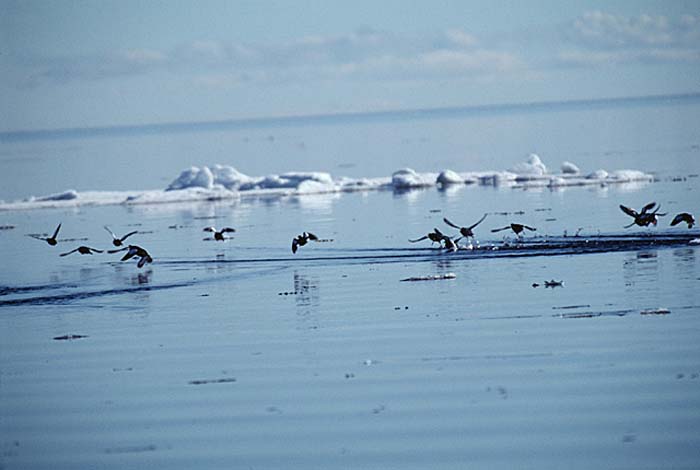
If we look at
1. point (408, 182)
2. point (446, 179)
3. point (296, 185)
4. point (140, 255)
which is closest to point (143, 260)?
point (140, 255)

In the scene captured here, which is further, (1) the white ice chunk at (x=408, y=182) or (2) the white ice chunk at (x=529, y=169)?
(2) the white ice chunk at (x=529, y=169)

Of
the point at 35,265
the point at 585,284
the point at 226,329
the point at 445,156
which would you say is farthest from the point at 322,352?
the point at 445,156

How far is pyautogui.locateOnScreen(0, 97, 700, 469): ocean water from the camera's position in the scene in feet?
26.1

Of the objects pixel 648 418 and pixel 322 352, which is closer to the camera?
pixel 648 418

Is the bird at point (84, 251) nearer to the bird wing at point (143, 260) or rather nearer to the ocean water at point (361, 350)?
the ocean water at point (361, 350)

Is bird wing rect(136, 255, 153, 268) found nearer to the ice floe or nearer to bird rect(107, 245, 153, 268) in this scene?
bird rect(107, 245, 153, 268)

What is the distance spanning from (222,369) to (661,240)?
340 inches

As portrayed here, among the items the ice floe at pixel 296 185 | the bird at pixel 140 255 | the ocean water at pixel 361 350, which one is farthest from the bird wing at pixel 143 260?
the ice floe at pixel 296 185

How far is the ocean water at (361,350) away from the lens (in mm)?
7941

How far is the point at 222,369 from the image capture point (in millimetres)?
10219

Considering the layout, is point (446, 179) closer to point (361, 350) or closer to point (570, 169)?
point (570, 169)

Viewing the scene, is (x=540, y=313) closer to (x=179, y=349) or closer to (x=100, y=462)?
(x=179, y=349)

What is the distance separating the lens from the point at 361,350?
418 inches

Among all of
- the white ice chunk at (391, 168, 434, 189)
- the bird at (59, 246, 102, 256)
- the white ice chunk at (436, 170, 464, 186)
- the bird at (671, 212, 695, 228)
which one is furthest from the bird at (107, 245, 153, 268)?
the white ice chunk at (436, 170, 464, 186)
